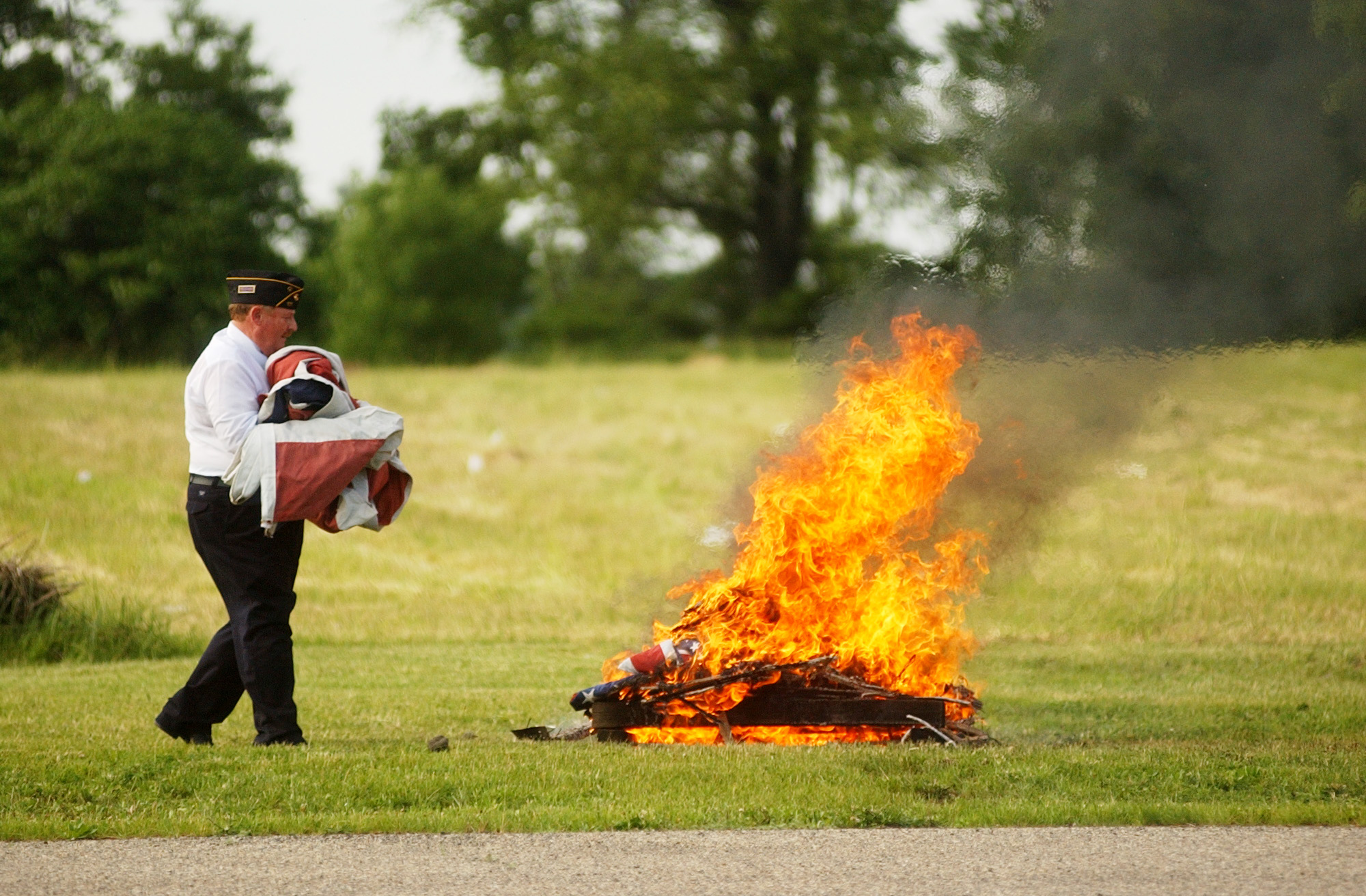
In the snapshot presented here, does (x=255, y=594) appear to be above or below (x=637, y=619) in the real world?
above

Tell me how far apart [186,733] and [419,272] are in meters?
45.8

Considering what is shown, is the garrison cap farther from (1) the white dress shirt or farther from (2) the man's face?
(1) the white dress shirt

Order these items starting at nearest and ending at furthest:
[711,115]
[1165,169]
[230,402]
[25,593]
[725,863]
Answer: [725,863]
[230,402]
[1165,169]
[25,593]
[711,115]

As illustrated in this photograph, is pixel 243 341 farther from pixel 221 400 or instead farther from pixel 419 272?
pixel 419 272

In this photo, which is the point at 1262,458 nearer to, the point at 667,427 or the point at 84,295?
the point at 667,427

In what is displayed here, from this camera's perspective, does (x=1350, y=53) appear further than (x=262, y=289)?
Yes

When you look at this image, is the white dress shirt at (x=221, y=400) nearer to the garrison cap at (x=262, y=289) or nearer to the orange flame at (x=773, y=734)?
the garrison cap at (x=262, y=289)

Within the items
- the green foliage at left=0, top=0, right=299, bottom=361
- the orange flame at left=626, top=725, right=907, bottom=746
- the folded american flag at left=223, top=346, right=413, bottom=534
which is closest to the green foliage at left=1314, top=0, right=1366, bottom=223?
the orange flame at left=626, top=725, right=907, bottom=746

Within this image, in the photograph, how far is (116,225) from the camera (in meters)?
44.8

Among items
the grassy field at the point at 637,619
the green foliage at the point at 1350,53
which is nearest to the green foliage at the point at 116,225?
the grassy field at the point at 637,619

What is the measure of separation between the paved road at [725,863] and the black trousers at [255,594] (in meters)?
1.58

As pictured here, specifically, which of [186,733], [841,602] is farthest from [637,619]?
[186,733]

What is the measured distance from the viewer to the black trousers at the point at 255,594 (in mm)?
6895

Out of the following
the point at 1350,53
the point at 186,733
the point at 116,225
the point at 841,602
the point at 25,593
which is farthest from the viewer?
the point at 116,225
